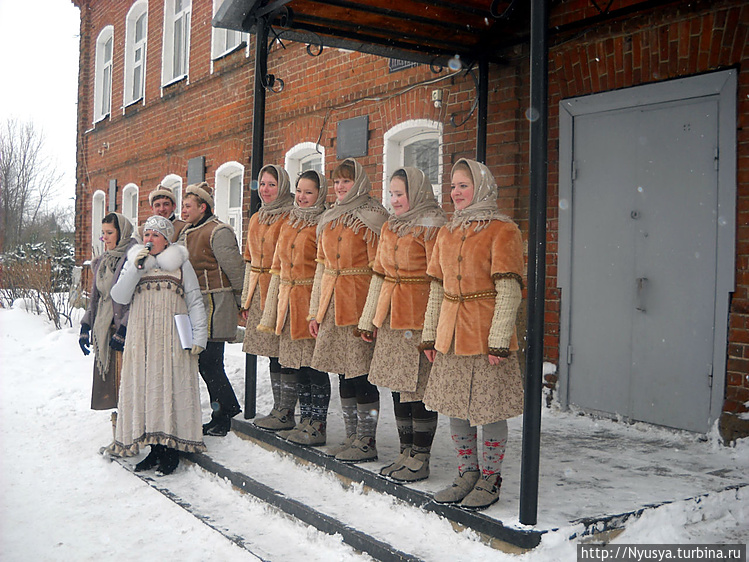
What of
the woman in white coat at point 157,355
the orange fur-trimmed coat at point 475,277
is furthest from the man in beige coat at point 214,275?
the orange fur-trimmed coat at point 475,277

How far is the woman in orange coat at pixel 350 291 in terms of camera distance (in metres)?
4.69

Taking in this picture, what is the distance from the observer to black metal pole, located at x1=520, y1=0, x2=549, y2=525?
11.5 feet

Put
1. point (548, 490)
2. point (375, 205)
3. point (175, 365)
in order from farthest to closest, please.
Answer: point (175, 365), point (375, 205), point (548, 490)

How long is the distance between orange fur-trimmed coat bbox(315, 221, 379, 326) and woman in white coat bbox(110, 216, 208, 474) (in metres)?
1.20

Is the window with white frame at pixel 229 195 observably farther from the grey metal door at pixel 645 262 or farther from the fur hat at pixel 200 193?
the grey metal door at pixel 645 262

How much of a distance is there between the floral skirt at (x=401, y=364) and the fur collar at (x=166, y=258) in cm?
177

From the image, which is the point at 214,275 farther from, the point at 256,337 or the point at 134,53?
the point at 134,53

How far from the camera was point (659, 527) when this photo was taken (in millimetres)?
3740

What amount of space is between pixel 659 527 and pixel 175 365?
3.36 meters

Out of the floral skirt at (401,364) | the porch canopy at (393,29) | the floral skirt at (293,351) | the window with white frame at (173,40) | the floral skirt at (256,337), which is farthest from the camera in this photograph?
the window with white frame at (173,40)

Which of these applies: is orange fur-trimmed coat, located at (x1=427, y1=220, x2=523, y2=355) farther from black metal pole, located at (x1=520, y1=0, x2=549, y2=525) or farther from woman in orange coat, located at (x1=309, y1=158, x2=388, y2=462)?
woman in orange coat, located at (x1=309, y1=158, x2=388, y2=462)

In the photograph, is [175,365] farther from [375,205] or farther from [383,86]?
[383,86]

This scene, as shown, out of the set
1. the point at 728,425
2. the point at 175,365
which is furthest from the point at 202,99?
the point at 728,425

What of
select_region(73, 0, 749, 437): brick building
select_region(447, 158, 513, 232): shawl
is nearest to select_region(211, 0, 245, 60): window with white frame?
select_region(73, 0, 749, 437): brick building
